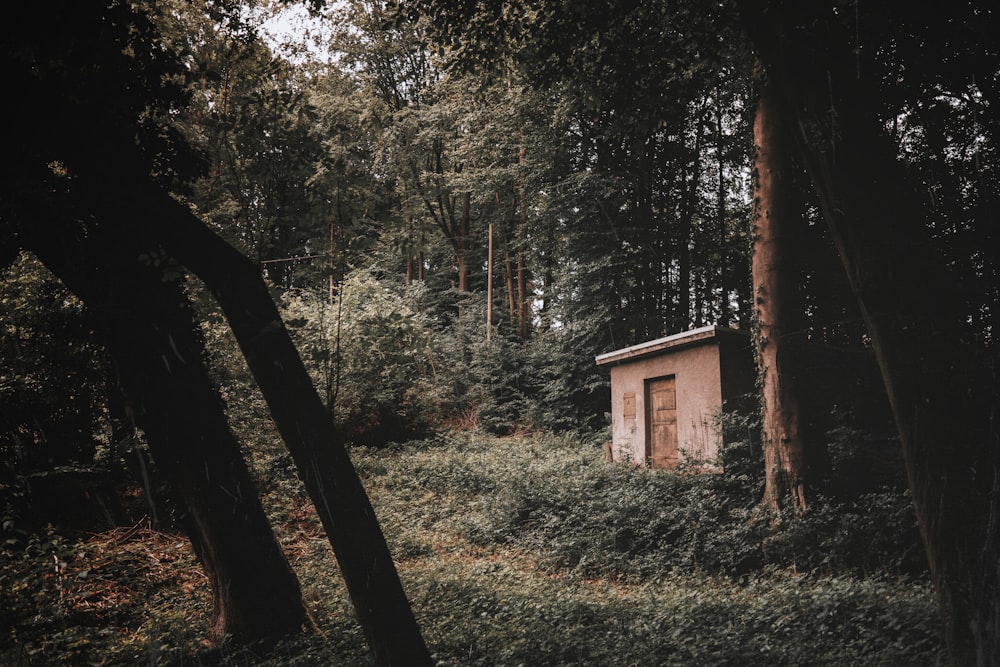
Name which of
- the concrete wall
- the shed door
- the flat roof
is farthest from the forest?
the flat roof

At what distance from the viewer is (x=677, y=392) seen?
1328cm

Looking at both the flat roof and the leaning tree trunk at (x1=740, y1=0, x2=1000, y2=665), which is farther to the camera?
the flat roof

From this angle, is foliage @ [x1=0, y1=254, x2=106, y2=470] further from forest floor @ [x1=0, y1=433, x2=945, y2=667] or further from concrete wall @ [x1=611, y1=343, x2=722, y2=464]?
concrete wall @ [x1=611, y1=343, x2=722, y2=464]

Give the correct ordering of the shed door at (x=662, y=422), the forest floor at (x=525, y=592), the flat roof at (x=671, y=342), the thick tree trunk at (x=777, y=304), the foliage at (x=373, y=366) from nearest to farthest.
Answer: the forest floor at (x=525, y=592) → the thick tree trunk at (x=777, y=304) → the flat roof at (x=671, y=342) → the shed door at (x=662, y=422) → the foliage at (x=373, y=366)

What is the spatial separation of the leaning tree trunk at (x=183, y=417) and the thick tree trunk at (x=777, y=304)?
6837 millimetres

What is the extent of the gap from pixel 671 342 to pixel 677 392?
1004 mm

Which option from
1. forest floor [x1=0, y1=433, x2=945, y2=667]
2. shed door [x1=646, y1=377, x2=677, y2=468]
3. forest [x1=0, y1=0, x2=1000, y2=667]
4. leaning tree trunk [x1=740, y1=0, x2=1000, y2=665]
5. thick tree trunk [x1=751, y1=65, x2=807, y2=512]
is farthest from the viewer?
shed door [x1=646, y1=377, x2=677, y2=468]

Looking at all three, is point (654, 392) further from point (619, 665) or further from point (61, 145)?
point (61, 145)

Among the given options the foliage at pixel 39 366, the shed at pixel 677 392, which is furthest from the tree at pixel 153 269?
the shed at pixel 677 392

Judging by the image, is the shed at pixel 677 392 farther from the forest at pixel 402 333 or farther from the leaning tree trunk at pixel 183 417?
the leaning tree trunk at pixel 183 417

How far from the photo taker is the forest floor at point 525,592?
232 inches

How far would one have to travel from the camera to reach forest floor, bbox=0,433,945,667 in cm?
589

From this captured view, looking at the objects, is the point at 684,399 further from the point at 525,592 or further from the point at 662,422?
the point at 525,592

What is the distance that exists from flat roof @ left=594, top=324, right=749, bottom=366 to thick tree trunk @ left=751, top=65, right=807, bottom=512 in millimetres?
1770
